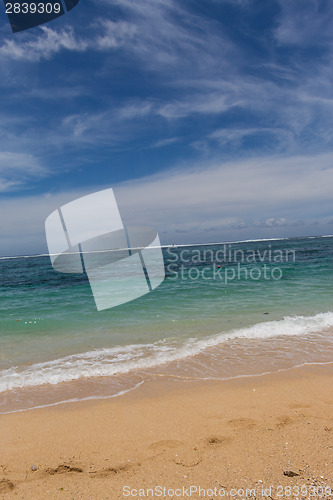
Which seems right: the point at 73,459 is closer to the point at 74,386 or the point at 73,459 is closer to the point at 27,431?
the point at 27,431

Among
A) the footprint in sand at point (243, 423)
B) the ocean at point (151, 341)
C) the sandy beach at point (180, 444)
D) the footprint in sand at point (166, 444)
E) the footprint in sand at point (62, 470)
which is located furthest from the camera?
the ocean at point (151, 341)

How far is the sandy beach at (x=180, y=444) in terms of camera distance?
10.1 feet

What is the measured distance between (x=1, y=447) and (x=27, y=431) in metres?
0.39

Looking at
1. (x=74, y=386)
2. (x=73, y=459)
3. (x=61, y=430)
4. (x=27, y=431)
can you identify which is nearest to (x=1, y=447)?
(x=27, y=431)

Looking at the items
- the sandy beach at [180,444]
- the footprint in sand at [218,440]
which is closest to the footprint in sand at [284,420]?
the sandy beach at [180,444]

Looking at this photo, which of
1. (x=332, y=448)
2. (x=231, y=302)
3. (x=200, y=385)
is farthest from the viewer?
(x=231, y=302)

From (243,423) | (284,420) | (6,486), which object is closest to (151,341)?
(243,423)

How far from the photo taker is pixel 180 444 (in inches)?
150

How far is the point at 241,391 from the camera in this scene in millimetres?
5242

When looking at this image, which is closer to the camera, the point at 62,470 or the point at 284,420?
the point at 62,470

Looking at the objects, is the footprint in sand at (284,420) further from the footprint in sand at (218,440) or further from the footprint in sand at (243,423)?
the footprint in sand at (218,440)

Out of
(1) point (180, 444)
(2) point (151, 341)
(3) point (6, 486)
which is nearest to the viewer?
(3) point (6, 486)

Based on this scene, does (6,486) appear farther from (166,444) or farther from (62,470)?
(166,444)

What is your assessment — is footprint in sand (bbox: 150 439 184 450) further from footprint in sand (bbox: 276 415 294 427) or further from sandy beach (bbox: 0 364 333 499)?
footprint in sand (bbox: 276 415 294 427)
